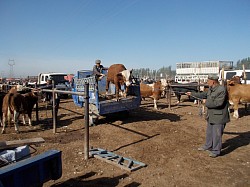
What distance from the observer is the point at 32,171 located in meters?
2.86

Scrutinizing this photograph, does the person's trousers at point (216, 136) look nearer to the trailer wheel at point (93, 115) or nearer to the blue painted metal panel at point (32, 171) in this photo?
the blue painted metal panel at point (32, 171)

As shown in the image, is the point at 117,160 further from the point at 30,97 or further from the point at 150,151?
the point at 30,97

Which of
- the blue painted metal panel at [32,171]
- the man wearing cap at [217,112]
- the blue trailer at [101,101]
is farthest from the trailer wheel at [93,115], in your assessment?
the blue painted metal panel at [32,171]

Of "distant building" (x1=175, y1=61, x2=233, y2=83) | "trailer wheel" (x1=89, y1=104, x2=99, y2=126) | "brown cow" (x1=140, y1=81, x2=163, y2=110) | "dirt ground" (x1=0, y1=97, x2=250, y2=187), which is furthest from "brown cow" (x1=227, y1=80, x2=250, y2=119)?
"distant building" (x1=175, y1=61, x2=233, y2=83)

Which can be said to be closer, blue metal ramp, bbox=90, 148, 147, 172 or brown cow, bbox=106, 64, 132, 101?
blue metal ramp, bbox=90, 148, 147, 172

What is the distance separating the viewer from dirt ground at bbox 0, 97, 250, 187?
4.54m

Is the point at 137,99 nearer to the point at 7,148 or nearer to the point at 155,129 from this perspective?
the point at 155,129

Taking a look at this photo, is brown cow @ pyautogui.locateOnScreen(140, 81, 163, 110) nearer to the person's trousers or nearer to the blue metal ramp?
the person's trousers

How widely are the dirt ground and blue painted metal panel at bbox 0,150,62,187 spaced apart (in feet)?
4.24

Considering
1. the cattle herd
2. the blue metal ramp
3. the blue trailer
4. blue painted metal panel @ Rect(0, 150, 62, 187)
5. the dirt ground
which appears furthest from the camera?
the blue trailer

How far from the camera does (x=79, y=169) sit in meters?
5.01

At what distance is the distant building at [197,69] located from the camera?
31897mm

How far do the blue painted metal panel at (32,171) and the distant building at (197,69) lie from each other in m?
27.8

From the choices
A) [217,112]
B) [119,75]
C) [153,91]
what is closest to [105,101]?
[119,75]
